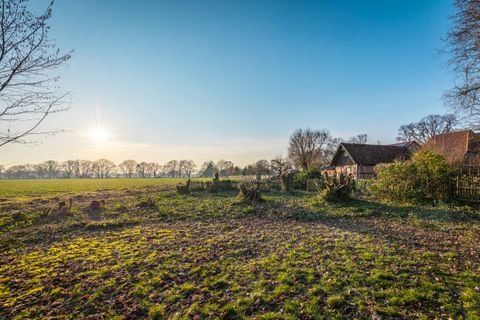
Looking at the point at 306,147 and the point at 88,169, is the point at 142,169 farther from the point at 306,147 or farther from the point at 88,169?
the point at 306,147

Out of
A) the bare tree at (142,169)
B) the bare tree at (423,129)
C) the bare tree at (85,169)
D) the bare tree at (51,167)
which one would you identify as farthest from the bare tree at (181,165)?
the bare tree at (423,129)

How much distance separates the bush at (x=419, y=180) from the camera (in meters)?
13.1

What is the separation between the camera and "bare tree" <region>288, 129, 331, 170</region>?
47062 mm

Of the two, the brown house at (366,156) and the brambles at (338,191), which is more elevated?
the brown house at (366,156)

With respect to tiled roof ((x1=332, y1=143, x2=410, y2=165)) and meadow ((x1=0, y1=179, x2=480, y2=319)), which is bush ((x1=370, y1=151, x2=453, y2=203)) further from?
tiled roof ((x1=332, y1=143, x2=410, y2=165))

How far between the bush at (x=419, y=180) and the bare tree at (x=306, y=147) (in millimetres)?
31382

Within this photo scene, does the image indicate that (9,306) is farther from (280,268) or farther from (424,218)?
(424,218)

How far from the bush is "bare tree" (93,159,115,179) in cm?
11592

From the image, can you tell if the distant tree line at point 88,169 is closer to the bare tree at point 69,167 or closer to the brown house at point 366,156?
the bare tree at point 69,167

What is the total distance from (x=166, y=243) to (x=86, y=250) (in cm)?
244

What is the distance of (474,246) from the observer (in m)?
6.52

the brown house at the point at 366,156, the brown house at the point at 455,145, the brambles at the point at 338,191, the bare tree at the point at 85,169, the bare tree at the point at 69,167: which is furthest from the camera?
the bare tree at the point at 85,169

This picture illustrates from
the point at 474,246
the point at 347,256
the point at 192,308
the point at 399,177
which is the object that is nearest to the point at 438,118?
the point at 399,177

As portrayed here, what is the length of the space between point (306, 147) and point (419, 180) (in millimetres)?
34378
